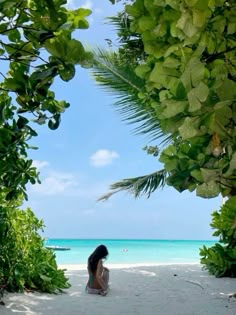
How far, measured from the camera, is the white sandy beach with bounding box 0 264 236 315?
4.45 metres

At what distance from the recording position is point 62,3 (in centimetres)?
140

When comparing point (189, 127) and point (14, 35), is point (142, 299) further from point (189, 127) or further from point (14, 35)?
point (189, 127)

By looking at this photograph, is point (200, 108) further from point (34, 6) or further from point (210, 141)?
point (34, 6)

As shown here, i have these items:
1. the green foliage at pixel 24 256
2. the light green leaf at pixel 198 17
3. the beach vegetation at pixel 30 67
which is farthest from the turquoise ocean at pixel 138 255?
the light green leaf at pixel 198 17

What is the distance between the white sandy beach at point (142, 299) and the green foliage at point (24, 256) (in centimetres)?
20

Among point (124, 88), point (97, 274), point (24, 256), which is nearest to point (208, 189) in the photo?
point (24, 256)

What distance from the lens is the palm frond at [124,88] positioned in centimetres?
640

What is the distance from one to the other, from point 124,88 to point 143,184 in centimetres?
182

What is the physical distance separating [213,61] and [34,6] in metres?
0.81

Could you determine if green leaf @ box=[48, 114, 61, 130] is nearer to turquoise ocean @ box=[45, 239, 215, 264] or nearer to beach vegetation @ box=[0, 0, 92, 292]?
beach vegetation @ box=[0, 0, 92, 292]

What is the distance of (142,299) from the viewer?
5270 millimetres

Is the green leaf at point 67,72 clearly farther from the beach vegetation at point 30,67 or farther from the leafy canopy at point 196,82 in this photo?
the leafy canopy at point 196,82

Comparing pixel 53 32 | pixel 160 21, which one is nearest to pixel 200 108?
pixel 160 21

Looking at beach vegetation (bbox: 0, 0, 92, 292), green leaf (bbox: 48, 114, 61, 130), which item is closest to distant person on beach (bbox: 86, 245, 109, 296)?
beach vegetation (bbox: 0, 0, 92, 292)
